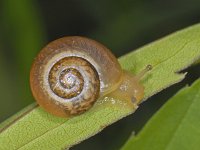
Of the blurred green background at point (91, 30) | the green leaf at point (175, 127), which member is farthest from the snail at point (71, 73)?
the blurred green background at point (91, 30)

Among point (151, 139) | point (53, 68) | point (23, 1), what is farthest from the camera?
point (23, 1)

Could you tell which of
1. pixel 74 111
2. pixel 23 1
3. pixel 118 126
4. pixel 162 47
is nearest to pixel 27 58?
pixel 23 1

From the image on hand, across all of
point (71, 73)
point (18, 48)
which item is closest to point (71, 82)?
point (71, 73)

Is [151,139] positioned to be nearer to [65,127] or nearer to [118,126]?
[65,127]

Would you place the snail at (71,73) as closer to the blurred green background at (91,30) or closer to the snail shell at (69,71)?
the snail shell at (69,71)

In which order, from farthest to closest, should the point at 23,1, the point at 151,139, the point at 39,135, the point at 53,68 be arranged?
the point at 23,1 → the point at 53,68 → the point at 39,135 → the point at 151,139

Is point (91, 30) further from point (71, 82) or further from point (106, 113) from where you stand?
A: point (106, 113)

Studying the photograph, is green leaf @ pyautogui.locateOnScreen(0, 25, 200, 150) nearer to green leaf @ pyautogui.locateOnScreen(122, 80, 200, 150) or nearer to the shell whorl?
the shell whorl
